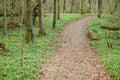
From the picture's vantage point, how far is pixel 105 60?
15289mm

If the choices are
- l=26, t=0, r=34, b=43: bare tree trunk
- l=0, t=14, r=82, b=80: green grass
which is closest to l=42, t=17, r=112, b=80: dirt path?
l=0, t=14, r=82, b=80: green grass

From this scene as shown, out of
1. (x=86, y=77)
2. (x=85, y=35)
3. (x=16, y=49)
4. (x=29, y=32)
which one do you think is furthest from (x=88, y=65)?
(x=85, y=35)

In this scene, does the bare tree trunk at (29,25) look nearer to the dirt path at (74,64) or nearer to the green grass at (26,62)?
the green grass at (26,62)

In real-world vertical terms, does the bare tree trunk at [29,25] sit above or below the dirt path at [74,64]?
above

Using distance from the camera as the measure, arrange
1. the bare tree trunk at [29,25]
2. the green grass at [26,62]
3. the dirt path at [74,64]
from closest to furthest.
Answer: the green grass at [26,62], the dirt path at [74,64], the bare tree trunk at [29,25]

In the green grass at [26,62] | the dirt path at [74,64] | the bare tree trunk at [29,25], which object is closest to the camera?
the green grass at [26,62]

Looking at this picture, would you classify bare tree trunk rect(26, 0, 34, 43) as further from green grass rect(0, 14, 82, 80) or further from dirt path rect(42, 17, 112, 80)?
dirt path rect(42, 17, 112, 80)

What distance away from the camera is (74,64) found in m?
14.9

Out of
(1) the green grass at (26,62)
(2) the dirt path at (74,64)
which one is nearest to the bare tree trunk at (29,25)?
(1) the green grass at (26,62)

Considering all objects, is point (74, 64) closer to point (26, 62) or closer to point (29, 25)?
point (26, 62)

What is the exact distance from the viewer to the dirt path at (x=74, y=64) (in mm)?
12476

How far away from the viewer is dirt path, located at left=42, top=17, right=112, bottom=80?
40.9 feet

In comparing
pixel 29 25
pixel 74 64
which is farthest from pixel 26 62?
pixel 29 25

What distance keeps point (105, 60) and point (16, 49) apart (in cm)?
631
